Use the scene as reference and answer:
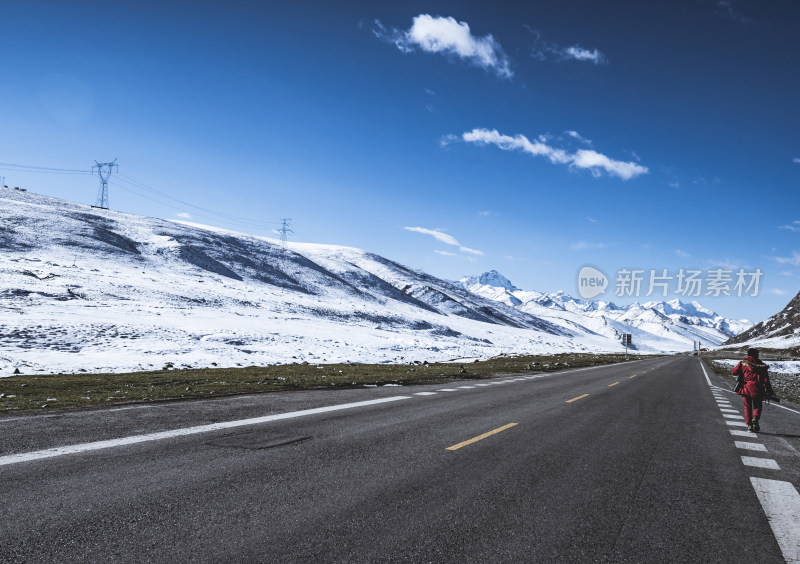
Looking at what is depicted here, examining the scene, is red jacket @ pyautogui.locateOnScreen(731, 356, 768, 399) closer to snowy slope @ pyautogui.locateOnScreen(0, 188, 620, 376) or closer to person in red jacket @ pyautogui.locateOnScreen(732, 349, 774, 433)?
person in red jacket @ pyautogui.locateOnScreen(732, 349, 774, 433)

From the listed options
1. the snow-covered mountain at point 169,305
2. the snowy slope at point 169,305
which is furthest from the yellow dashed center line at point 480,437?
the snowy slope at point 169,305

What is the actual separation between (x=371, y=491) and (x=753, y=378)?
10.6 metres

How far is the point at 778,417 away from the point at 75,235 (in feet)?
377

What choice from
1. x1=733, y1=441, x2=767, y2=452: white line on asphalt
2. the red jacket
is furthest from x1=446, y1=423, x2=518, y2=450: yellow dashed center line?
the red jacket

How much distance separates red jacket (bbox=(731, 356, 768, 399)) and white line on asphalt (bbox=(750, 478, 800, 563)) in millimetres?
5218

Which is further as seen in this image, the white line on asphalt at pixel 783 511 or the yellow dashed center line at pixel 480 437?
the yellow dashed center line at pixel 480 437

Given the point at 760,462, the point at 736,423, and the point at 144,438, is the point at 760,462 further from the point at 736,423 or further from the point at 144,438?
the point at 144,438

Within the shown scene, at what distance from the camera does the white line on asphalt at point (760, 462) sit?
7297 mm

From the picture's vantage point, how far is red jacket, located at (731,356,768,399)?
1071 centimetres

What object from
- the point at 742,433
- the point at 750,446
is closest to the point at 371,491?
the point at 750,446

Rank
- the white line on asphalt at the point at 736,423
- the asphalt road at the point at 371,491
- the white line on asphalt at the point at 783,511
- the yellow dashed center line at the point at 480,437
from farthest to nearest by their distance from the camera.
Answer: the white line on asphalt at the point at 736,423
the yellow dashed center line at the point at 480,437
the white line on asphalt at the point at 783,511
the asphalt road at the point at 371,491

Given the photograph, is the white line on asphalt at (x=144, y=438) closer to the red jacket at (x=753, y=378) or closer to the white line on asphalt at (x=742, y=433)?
the white line on asphalt at (x=742, y=433)

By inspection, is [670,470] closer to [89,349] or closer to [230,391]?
[230,391]

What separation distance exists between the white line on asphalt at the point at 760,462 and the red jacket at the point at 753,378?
11.7ft
